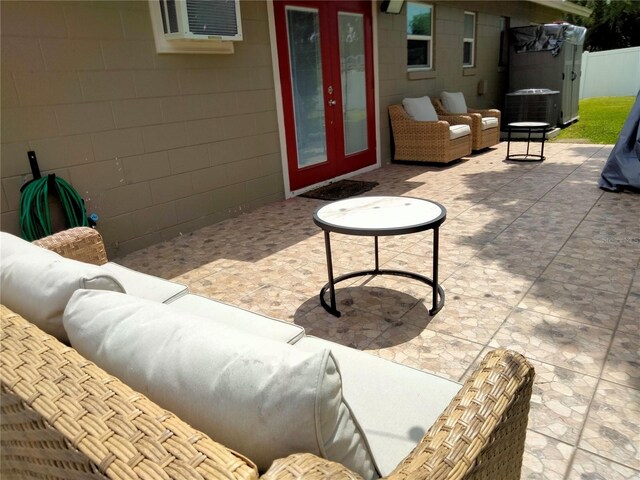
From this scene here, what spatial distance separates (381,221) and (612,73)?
17.9 m

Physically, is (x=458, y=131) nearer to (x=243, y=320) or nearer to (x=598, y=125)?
(x=598, y=125)

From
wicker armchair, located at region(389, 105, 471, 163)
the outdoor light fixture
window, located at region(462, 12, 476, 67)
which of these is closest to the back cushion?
wicker armchair, located at region(389, 105, 471, 163)

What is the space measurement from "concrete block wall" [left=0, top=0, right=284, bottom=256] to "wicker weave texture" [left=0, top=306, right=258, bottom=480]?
2.50 meters

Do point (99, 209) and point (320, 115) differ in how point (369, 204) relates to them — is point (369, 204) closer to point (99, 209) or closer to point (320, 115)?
point (99, 209)

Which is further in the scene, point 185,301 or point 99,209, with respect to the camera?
point 99,209

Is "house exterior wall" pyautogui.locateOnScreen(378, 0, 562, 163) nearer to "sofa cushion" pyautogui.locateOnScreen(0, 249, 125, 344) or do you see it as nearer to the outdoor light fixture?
the outdoor light fixture

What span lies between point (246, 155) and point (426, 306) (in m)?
2.74

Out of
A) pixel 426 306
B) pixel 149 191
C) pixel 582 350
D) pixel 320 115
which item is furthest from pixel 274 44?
pixel 582 350

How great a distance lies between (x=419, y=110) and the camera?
6723 mm

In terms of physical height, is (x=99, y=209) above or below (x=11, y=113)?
below

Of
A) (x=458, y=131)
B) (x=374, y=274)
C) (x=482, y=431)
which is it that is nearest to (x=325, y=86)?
(x=458, y=131)

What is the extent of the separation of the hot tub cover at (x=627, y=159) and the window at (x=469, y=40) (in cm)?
448

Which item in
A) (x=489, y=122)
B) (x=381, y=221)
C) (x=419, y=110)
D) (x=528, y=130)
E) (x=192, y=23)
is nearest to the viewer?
(x=381, y=221)

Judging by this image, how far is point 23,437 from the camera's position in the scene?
99 centimetres
